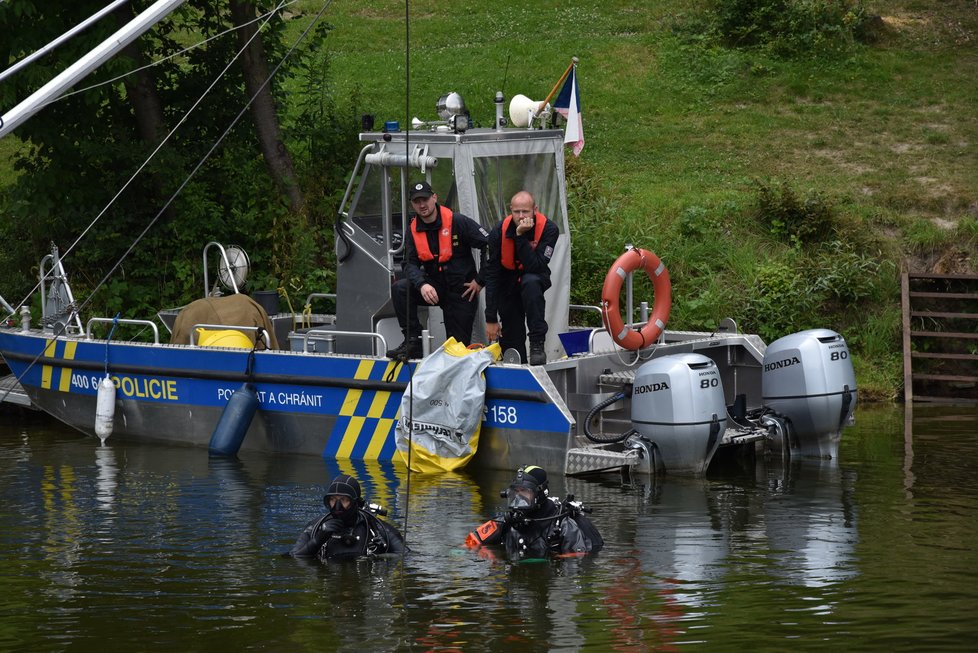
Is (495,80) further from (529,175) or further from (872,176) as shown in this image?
(529,175)

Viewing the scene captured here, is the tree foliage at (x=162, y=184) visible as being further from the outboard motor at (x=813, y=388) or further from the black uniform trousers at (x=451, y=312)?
the outboard motor at (x=813, y=388)

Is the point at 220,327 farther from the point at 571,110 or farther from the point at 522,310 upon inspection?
the point at 571,110

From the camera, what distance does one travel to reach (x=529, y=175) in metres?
13.9

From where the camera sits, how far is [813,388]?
13.3 m

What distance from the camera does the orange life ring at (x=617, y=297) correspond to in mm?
13156

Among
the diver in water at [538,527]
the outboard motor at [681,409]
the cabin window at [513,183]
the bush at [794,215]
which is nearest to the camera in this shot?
the diver in water at [538,527]

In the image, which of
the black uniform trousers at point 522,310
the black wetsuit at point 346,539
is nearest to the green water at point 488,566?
the black wetsuit at point 346,539

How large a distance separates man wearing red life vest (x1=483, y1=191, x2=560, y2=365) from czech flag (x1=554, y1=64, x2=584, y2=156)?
3.30 ft

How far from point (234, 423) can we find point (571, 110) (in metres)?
4.09

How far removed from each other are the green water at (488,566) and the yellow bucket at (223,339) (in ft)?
3.88

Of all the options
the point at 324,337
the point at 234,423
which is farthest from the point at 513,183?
the point at 234,423

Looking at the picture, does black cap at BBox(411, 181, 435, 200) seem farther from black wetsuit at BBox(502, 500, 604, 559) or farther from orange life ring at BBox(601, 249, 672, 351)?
black wetsuit at BBox(502, 500, 604, 559)

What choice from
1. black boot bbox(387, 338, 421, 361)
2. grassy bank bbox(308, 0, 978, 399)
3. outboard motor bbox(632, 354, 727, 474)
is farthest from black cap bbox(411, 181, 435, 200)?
grassy bank bbox(308, 0, 978, 399)

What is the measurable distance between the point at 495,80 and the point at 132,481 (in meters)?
14.1
